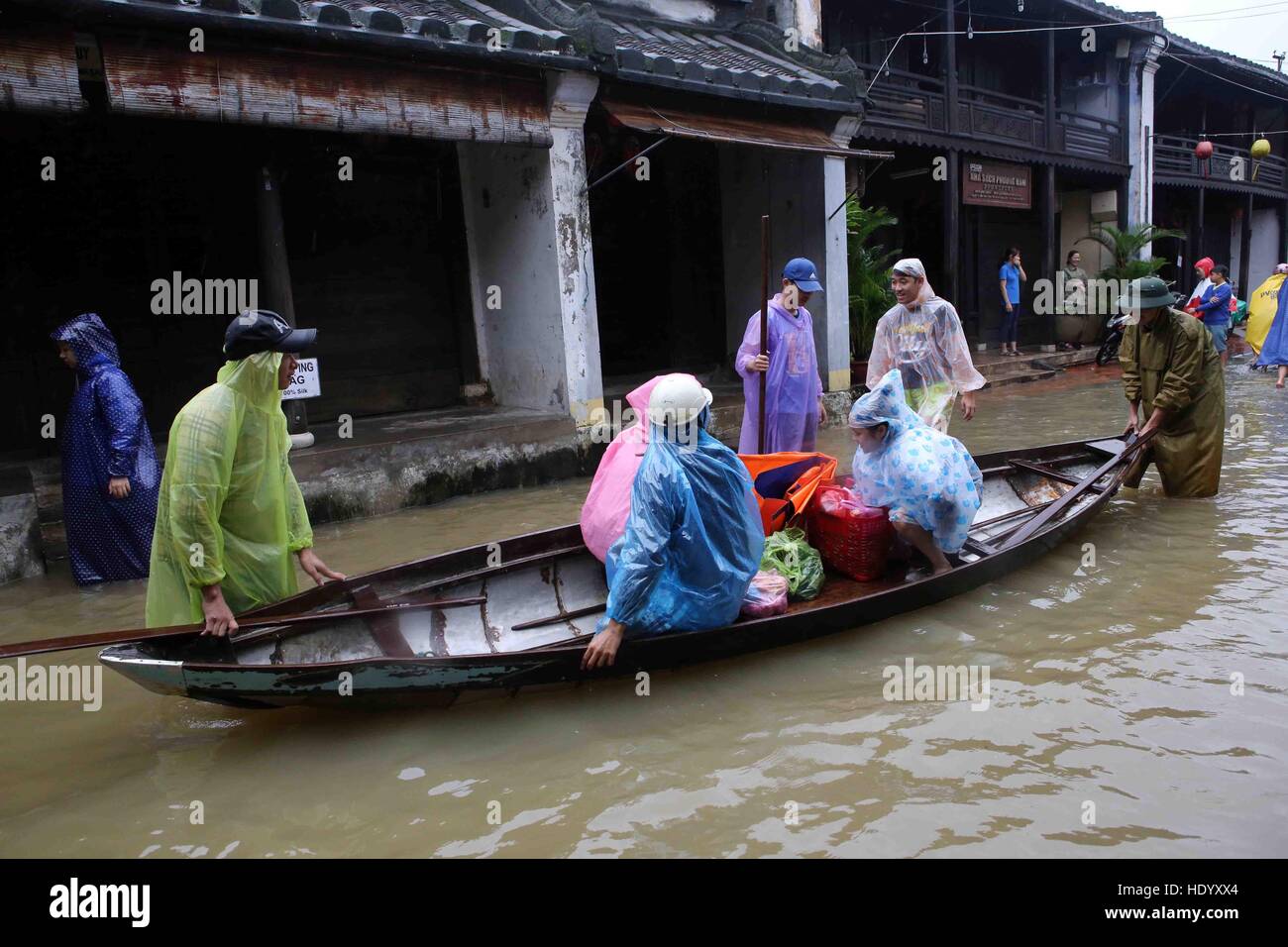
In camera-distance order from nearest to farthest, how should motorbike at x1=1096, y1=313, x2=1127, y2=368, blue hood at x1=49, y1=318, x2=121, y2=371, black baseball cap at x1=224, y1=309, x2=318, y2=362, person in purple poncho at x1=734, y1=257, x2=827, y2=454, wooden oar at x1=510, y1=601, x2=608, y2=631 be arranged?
1. black baseball cap at x1=224, y1=309, x2=318, y2=362
2. wooden oar at x1=510, y1=601, x2=608, y2=631
3. blue hood at x1=49, y1=318, x2=121, y2=371
4. person in purple poncho at x1=734, y1=257, x2=827, y2=454
5. motorbike at x1=1096, y1=313, x2=1127, y2=368

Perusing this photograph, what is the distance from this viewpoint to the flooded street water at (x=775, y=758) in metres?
3.19

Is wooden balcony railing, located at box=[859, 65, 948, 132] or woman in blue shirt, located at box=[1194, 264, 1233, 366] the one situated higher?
wooden balcony railing, located at box=[859, 65, 948, 132]

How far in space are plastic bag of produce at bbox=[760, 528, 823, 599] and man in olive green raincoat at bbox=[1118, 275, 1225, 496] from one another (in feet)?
11.6

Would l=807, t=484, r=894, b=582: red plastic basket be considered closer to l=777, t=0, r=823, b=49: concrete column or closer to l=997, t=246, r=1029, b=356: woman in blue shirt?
l=777, t=0, r=823, b=49: concrete column

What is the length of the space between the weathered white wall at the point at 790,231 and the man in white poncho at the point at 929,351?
519 centimetres

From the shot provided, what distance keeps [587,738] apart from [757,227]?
907cm

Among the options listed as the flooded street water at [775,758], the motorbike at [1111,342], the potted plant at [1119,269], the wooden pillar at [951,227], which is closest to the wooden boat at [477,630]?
the flooded street water at [775,758]

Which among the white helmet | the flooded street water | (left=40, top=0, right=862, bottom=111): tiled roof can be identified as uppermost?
(left=40, top=0, right=862, bottom=111): tiled roof

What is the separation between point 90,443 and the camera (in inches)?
238

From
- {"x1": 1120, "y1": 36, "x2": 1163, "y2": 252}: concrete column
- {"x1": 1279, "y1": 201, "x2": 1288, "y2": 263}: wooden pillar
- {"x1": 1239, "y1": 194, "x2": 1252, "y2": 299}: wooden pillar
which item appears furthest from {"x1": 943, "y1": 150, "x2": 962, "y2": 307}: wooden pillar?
{"x1": 1279, "y1": 201, "x2": 1288, "y2": 263}: wooden pillar

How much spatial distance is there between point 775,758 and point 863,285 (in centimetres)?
953

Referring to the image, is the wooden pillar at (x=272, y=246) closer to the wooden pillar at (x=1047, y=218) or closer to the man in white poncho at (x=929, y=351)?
the man in white poncho at (x=929, y=351)

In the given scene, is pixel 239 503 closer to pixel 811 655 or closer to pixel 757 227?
pixel 811 655

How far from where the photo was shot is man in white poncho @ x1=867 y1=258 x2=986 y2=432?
615 centimetres
